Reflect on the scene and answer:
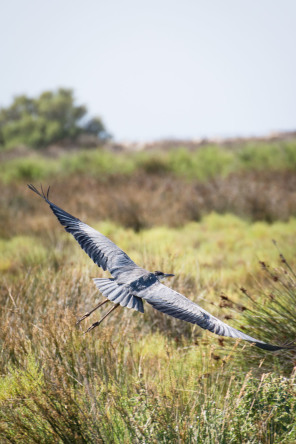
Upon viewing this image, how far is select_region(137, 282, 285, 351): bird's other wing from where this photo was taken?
2328mm

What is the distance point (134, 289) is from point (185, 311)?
15.0 inches

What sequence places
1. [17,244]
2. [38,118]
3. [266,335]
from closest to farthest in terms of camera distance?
[266,335] → [17,244] → [38,118]

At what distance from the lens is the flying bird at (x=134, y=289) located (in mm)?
2379

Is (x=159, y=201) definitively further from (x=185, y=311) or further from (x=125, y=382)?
(x=185, y=311)

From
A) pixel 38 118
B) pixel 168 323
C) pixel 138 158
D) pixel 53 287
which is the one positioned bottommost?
pixel 168 323

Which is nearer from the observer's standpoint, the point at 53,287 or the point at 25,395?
the point at 25,395

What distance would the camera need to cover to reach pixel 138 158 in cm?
1791

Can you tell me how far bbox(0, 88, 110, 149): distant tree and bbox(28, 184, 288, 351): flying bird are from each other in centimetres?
3254

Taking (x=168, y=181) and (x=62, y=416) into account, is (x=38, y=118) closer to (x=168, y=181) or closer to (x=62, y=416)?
(x=168, y=181)

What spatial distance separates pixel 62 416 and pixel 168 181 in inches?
435

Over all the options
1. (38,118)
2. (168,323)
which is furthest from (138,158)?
(38,118)

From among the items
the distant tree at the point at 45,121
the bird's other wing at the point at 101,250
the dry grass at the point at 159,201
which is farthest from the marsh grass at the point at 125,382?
the distant tree at the point at 45,121

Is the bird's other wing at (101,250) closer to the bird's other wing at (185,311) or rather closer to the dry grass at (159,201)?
the bird's other wing at (185,311)

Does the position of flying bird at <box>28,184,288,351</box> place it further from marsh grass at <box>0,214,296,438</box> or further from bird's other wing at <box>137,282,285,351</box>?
marsh grass at <box>0,214,296,438</box>
